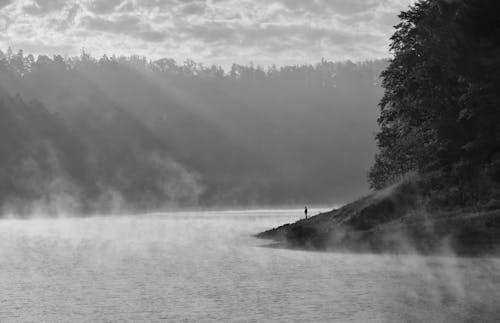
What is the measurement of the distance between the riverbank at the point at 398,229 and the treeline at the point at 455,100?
102 inches

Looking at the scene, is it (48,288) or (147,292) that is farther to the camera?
(48,288)

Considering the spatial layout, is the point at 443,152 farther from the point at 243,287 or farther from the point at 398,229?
the point at 243,287

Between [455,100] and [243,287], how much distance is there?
29.7m

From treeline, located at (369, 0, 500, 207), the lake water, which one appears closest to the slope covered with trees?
treeline, located at (369, 0, 500, 207)

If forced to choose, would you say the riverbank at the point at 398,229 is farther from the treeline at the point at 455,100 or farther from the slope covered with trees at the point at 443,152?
the treeline at the point at 455,100

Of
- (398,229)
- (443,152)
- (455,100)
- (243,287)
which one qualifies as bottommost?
(243,287)

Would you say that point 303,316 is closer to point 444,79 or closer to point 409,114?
point 444,79

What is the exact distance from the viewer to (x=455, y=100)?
62.8m

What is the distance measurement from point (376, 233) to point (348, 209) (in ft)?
35.8

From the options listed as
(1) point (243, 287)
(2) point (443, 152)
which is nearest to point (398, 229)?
(2) point (443, 152)

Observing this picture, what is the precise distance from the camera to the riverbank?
173 feet

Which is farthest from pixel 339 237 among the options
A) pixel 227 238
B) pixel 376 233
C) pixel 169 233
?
pixel 169 233

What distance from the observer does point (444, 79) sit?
63500mm

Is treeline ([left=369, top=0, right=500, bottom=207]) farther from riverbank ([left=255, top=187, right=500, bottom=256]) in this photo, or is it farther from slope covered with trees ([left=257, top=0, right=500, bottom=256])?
riverbank ([left=255, top=187, right=500, bottom=256])
